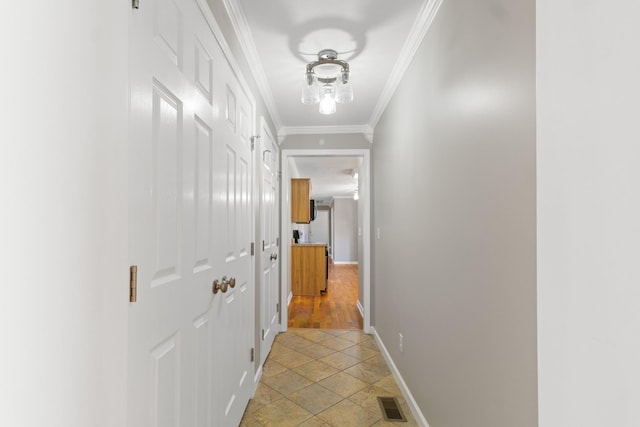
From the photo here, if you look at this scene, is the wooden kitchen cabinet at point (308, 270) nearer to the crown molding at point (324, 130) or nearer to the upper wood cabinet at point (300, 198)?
the upper wood cabinet at point (300, 198)

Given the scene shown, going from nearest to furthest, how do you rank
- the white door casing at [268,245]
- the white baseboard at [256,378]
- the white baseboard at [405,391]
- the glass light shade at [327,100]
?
the white baseboard at [405,391]
the white baseboard at [256,378]
the glass light shade at [327,100]
the white door casing at [268,245]

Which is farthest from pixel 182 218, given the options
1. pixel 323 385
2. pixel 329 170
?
pixel 329 170

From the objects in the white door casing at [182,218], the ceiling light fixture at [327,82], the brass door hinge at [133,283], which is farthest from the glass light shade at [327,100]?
the brass door hinge at [133,283]

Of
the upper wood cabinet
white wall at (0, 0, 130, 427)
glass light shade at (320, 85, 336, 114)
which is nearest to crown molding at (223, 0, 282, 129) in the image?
glass light shade at (320, 85, 336, 114)

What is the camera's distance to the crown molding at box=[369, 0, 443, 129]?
1.73 meters

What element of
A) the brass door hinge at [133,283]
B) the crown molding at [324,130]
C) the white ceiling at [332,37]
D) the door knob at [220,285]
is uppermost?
the white ceiling at [332,37]

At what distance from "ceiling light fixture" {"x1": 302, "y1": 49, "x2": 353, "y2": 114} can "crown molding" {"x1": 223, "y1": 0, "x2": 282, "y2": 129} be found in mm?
369

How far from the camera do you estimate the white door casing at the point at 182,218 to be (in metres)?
0.86

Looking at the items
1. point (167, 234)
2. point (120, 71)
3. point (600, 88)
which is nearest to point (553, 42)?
point (600, 88)

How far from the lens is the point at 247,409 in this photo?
210 centimetres

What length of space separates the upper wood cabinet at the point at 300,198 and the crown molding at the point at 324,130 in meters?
1.75

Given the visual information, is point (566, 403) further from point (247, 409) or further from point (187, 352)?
point (247, 409)

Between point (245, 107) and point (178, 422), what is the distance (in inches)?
67.3

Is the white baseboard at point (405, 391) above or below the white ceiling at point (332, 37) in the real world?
below
